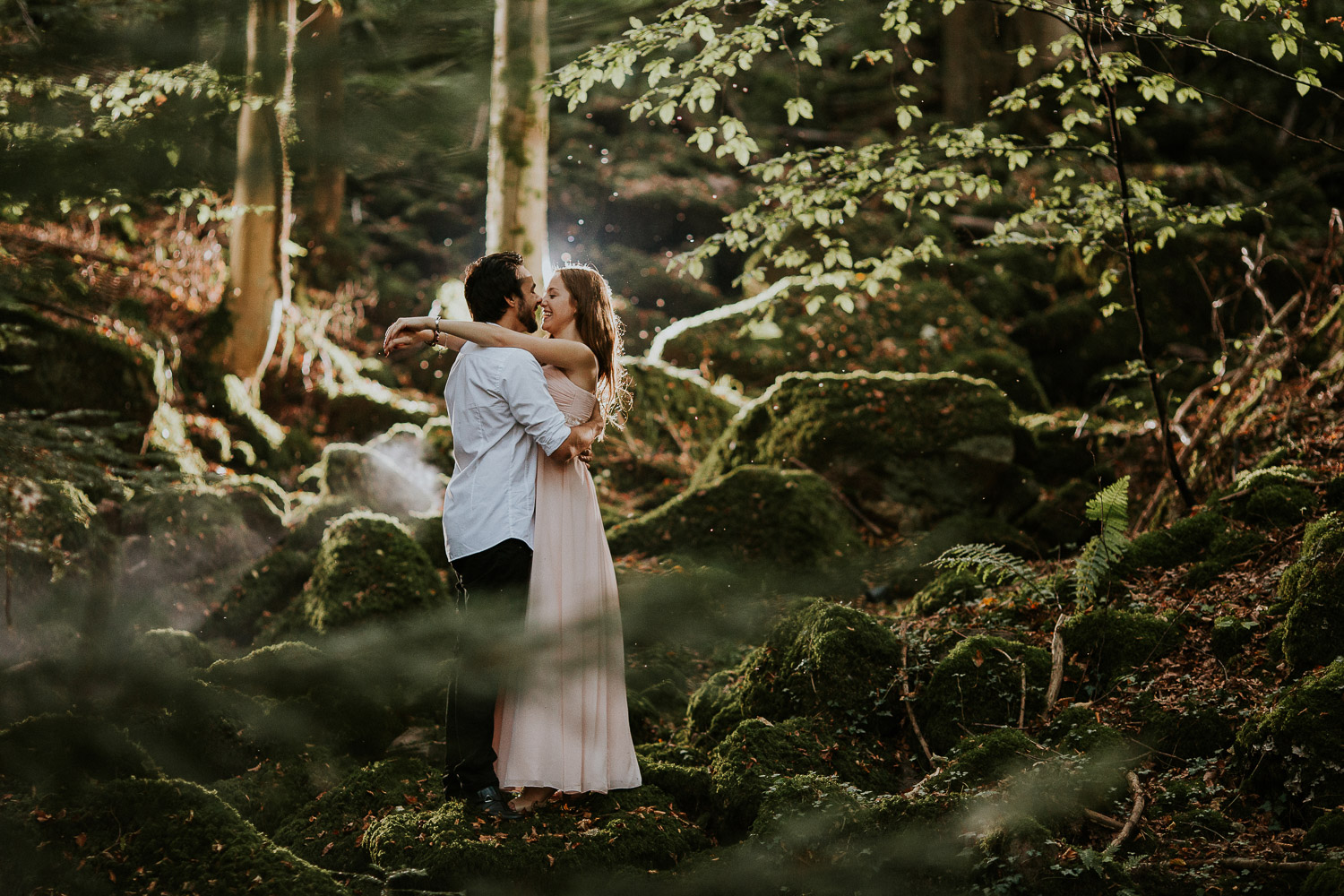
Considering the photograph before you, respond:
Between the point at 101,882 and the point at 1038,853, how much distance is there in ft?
10.0

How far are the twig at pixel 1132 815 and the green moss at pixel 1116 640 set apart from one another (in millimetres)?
939

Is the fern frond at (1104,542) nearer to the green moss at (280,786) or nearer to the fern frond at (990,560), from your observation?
the fern frond at (990,560)

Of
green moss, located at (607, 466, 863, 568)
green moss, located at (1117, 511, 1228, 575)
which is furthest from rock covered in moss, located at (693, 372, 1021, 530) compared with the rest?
green moss, located at (1117, 511, 1228, 575)

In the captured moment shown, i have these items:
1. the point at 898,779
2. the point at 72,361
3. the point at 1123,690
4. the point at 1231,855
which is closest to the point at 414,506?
the point at 72,361

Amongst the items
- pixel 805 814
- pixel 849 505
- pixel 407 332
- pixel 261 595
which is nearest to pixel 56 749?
pixel 407 332

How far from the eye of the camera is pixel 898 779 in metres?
4.61

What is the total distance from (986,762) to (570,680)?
5.90 ft

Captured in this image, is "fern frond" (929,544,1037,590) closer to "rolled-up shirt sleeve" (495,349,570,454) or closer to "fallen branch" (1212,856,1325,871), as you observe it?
"fallen branch" (1212,856,1325,871)

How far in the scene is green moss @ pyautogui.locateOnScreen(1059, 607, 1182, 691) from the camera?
4859 millimetres

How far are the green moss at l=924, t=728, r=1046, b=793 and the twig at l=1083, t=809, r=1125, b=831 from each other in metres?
0.30

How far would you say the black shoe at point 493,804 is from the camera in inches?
Answer: 160

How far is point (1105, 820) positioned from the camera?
3691mm

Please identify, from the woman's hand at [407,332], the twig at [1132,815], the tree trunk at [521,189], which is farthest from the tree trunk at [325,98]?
the tree trunk at [521,189]

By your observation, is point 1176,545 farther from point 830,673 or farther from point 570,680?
point 570,680
